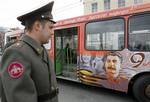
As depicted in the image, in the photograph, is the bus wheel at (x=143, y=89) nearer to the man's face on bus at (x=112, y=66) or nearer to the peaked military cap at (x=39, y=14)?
the man's face on bus at (x=112, y=66)

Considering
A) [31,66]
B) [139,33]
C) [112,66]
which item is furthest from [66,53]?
[31,66]

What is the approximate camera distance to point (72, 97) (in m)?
6.56

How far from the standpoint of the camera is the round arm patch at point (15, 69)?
1427 mm

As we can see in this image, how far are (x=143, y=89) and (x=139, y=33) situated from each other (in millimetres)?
1435

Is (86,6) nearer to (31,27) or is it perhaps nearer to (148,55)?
(148,55)

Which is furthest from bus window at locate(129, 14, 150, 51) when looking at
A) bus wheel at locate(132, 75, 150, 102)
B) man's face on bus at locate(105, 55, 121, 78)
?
bus wheel at locate(132, 75, 150, 102)

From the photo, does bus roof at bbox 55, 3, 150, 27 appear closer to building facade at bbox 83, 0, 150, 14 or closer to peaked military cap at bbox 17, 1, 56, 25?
peaked military cap at bbox 17, 1, 56, 25

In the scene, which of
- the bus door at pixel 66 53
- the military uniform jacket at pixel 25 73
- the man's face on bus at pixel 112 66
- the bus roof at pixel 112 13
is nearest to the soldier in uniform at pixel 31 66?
the military uniform jacket at pixel 25 73

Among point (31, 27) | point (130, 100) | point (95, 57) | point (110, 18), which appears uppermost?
point (110, 18)

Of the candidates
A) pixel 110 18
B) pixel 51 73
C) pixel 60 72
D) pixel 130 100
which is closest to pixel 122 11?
pixel 110 18

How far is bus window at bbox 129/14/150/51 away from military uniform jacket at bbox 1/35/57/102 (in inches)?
178

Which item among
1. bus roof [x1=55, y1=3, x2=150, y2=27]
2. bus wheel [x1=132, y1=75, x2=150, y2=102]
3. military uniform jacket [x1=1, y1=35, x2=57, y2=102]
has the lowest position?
bus wheel [x1=132, y1=75, x2=150, y2=102]

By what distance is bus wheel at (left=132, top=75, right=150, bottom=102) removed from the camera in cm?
568

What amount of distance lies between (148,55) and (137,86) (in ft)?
2.82
